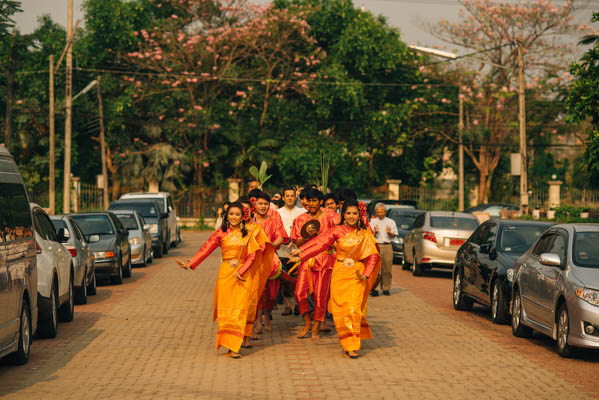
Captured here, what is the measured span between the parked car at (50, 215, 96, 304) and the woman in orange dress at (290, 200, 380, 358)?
5.38 metres

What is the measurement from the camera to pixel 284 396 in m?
8.12

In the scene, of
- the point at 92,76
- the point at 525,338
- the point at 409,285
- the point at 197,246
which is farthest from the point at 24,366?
the point at 92,76

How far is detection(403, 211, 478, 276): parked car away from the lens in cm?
2192

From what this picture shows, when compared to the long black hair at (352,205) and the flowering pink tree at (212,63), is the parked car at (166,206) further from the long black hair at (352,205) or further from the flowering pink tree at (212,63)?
the long black hair at (352,205)

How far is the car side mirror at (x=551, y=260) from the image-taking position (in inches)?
425

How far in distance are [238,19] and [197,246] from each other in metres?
17.8

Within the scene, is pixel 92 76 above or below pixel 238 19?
below

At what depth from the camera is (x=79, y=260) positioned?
50.9 ft

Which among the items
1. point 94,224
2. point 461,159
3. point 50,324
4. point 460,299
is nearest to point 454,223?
point 460,299

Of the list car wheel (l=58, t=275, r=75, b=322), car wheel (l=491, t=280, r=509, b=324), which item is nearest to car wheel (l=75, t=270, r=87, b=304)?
car wheel (l=58, t=275, r=75, b=322)

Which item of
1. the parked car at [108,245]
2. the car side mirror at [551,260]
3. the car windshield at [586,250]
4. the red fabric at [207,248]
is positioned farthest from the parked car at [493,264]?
the parked car at [108,245]

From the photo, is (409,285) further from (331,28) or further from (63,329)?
(331,28)

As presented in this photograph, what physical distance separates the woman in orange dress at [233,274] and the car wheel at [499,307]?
14.5ft

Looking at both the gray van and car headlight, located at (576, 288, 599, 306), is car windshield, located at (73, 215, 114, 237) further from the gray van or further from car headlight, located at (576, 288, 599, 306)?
car headlight, located at (576, 288, 599, 306)
